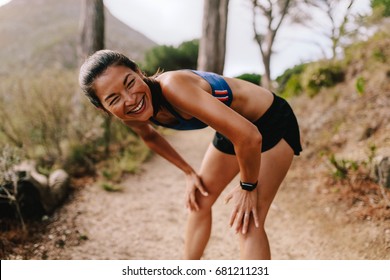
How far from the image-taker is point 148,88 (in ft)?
5.16

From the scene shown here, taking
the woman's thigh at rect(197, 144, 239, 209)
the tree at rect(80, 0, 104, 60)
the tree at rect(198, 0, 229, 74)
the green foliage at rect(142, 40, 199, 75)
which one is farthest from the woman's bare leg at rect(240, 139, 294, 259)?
the green foliage at rect(142, 40, 199, 75)

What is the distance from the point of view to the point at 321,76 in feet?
20.1

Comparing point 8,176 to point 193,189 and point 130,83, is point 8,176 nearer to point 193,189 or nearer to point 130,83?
point 193,189

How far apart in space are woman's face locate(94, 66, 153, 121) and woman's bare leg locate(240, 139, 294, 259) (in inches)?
26.8

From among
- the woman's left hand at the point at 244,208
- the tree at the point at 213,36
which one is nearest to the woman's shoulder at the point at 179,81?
the woman's left hand at the point at 244,208

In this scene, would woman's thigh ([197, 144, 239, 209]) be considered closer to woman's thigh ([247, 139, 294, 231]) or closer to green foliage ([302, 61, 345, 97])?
woman's thigh ([247, 139, 294, 231])

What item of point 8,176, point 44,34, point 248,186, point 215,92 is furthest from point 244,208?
point 44,34

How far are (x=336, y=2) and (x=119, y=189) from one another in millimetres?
7828

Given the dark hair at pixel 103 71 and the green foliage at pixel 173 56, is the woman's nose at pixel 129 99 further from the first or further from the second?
the green foliage at pixel 173 56

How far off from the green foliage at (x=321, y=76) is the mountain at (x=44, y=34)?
17488mm

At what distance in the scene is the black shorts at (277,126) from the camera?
1814 millimetres

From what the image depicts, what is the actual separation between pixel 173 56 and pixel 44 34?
19.7 m
